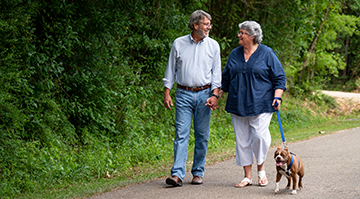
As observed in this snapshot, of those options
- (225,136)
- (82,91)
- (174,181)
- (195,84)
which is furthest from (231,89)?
(225,136)

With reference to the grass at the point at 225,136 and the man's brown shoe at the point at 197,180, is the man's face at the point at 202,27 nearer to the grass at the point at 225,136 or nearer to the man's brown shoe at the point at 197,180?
the man's brown shoe at the point at 197,180

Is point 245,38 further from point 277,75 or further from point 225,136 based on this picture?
point 225,136

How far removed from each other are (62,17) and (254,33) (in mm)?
3870

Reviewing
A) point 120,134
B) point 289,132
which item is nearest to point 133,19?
point 120,134

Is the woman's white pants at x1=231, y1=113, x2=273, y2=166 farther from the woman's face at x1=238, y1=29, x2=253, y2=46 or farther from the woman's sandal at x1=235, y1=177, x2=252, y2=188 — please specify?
the woman's face at x1=238, y1=29, x2=253, y2=46

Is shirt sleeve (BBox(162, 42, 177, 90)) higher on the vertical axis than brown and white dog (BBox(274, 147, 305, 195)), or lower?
higher

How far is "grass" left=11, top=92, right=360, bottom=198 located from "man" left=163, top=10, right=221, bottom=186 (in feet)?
2.82

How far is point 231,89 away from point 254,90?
1.11 feet

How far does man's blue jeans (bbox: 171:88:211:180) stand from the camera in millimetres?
5441

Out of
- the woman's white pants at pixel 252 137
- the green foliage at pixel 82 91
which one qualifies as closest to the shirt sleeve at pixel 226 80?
the woman's white pants at pixel 252 137

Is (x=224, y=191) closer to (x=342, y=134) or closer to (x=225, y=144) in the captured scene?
(x=225, y=144)

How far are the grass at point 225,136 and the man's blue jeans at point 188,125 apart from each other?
2.59ft

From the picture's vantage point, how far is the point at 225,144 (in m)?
10.2

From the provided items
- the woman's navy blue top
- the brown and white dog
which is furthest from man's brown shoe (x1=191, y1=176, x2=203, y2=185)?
the brown and white dog
